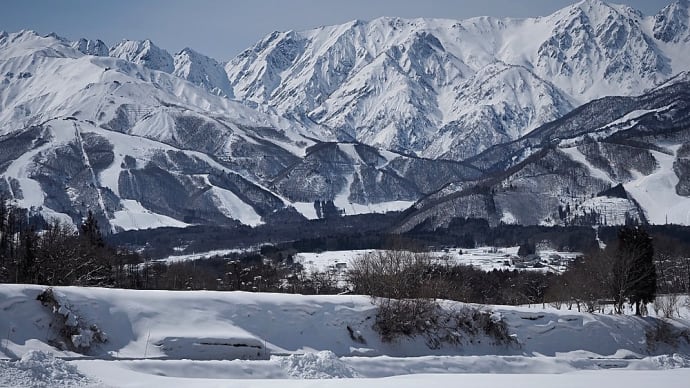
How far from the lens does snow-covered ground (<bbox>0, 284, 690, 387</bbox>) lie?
29188mm

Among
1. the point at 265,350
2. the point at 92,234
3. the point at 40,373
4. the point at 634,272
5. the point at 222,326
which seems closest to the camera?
the point at 40,373

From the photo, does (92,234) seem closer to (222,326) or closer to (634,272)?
(222,326)

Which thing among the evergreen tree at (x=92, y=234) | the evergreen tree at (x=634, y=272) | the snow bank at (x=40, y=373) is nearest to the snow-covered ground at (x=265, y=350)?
the snow bank at (x=40, y=373)

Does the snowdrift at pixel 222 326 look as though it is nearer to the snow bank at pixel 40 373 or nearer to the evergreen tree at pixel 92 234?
the snow bank at pixel 40 373

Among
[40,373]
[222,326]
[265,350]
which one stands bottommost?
[40,373]

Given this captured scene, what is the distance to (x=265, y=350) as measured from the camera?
36.2 meters

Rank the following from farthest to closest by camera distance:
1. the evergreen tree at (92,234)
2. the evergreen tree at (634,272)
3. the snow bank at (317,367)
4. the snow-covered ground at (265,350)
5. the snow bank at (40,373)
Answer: the evergreen tree at (92,234), the evergreen tree at (634,272), the snow bank at (317,367), the snow-covered ground at (265,350), the snow bank at (40,373)

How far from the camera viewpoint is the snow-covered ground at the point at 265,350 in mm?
29188

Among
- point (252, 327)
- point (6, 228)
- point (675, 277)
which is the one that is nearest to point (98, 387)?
point (252, 327)

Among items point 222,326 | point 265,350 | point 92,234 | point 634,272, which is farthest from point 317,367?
point 92,234

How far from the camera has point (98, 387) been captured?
26297mm

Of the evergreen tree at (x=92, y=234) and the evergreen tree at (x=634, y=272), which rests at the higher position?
the evergreen tree at (x=92, y=234)

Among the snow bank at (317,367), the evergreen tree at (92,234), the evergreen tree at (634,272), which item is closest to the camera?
the snow bank at (317,367)

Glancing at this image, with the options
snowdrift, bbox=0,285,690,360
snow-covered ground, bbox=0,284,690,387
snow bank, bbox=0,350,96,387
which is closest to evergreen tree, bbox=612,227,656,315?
snow-covered ground, bbox=0,284,690,387
